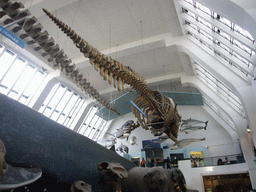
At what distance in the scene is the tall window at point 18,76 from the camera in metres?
11.0

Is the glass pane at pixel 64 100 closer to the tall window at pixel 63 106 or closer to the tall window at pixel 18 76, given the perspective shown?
the tall window at pixel 63 106

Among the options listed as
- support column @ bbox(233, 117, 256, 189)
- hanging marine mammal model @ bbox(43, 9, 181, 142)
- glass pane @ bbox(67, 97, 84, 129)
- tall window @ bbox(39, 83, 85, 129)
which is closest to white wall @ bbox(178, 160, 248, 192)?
support column @ bbox(233, 117, 256, 189)

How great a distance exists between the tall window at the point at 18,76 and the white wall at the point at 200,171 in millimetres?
11449

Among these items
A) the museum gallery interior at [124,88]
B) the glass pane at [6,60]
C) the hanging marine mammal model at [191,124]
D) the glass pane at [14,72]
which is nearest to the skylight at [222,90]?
the museum gallery interior at [124,88]

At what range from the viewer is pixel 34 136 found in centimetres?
215

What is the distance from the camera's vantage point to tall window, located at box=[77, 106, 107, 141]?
2010cm

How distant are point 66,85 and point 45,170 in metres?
14.0

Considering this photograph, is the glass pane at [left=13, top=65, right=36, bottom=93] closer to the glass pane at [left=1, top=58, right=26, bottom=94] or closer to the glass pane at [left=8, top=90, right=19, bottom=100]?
the glass pane at [left=8, top=90, right=19, bottom=100]

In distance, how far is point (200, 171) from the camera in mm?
12133

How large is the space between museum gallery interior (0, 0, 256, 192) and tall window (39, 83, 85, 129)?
0.30ft

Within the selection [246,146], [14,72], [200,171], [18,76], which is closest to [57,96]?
[18,76]

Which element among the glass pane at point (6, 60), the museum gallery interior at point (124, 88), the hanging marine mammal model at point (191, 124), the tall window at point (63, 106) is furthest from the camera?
the tall window at point (63, 106)

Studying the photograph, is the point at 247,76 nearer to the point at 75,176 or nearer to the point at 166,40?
the point at 166,40

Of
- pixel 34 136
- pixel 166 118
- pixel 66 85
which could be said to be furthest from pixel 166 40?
pixel 34 136
